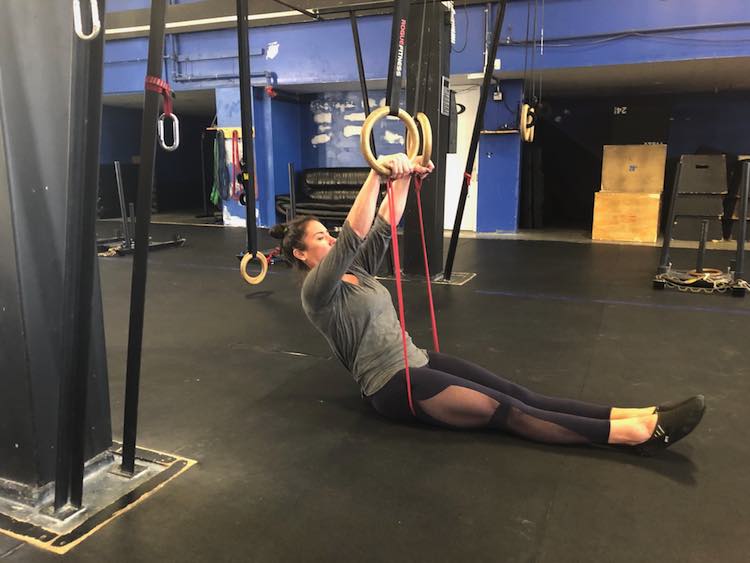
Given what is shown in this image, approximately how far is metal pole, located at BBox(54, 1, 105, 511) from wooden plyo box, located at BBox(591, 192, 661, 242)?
7136 mm

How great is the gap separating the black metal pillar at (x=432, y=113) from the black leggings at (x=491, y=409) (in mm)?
3065

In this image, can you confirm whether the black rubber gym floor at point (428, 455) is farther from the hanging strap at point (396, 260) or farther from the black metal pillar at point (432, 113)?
the black metal pillar at point (432, 113)

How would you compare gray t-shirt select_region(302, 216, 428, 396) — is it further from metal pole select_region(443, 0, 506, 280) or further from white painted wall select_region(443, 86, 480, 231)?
white painted wall select_region(443, 86, 480, 231)

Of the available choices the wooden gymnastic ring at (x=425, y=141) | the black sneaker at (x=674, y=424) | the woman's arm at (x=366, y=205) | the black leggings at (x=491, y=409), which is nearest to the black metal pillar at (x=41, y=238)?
the woman's arm at (x=366, y=205)

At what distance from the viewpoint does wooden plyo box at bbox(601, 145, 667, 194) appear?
302 inches

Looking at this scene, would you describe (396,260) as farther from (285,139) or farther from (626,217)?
(285,139)

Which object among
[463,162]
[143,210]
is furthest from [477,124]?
[463,162]

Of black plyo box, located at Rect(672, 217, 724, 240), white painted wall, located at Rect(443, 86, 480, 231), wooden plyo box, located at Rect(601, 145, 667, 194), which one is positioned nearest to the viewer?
black plyo box, located at Rect(672, 217, 724, 240)

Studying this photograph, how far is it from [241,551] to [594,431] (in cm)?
122

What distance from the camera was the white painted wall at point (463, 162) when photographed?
8359 millimetres

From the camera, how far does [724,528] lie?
5.42ft

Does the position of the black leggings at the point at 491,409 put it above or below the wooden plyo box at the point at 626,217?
below

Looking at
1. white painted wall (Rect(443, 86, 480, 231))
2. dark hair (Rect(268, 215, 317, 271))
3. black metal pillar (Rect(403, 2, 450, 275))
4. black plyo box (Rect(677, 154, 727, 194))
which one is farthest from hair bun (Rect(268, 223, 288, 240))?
black plyo box (Rect(677, 154, 727, 194))

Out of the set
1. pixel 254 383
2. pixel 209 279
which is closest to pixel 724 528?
pixel 254 383
